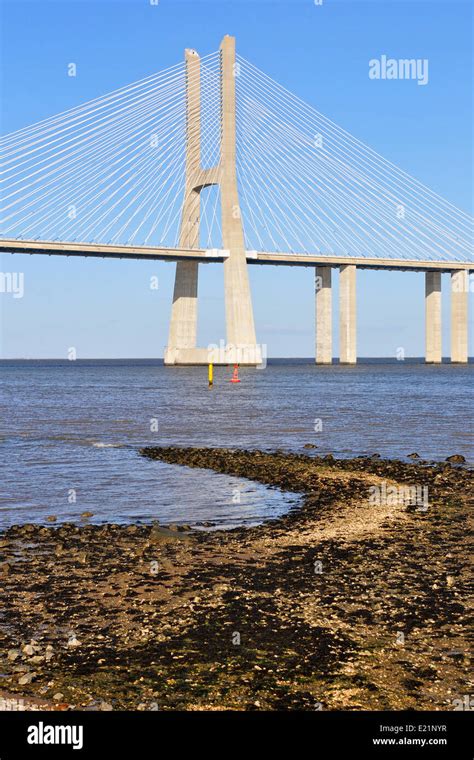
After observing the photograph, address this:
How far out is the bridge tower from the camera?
87438 millimetres

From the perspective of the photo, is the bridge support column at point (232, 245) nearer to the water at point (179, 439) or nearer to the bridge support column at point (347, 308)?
the bridge support column at point (347, 308)

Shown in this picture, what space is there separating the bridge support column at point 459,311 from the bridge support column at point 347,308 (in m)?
15.4

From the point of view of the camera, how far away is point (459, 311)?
12144 centimetres

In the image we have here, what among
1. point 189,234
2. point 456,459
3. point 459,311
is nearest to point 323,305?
point 459,311

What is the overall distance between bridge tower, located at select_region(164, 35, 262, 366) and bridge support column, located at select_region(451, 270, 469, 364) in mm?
36476

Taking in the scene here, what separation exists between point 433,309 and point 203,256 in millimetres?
43744

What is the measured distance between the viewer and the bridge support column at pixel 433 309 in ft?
389

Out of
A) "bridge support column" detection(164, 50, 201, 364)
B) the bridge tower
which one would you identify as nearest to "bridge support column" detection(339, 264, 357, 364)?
the bridge tower

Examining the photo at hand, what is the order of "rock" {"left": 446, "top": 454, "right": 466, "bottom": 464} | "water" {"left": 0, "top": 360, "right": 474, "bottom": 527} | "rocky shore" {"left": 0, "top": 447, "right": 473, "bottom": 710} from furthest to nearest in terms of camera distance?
"rock" {"left": 446, "top": 454, "right": 466, "bottom": 464}, "water" {"left": 0, "top": 360, "right": 474, "bottom": 527}, "rocky shore" {"left": 0, "top": 447, "right": 473, "bottom": 710}

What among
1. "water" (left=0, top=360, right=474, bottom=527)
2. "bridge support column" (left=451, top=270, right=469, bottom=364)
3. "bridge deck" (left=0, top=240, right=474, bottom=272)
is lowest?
"water" (left=0, top=360, right=474, bottom=527)

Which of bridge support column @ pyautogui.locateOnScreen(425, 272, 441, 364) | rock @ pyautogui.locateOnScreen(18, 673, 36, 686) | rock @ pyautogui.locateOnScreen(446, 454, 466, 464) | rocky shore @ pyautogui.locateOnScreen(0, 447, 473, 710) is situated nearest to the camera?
rocky shore @ pyautogui.locateOnScreen(0, 447, 473, 710)

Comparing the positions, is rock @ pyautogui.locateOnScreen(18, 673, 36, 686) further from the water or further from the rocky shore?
the water

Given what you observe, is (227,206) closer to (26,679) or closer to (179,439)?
(179,439)
